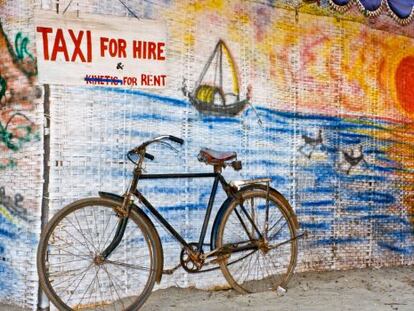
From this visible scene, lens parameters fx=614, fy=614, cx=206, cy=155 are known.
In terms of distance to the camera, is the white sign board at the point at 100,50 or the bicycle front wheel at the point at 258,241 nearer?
the white sign board at the point at 100,50

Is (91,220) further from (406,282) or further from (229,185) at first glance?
(406,282)

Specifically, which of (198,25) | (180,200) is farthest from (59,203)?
(198,25)

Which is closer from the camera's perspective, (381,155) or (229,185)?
(229,185)

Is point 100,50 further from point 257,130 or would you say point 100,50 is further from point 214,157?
point 257,130

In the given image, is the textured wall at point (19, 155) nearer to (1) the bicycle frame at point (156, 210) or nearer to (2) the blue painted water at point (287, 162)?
(2) the blue painted water at point (287, 162)

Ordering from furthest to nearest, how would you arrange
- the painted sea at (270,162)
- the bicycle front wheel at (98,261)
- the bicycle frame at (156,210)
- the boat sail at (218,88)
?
the boat sail at (218,88), the painted sea at (270,162), the bicycle front wheel at (98,261), the bicycle frame at (156,210)

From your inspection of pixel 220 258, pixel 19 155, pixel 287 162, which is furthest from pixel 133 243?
pixel 287 162

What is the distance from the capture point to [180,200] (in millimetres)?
4973

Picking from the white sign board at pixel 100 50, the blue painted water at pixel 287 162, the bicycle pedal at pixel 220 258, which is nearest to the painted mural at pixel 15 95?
the white sign board at pixel 100 50

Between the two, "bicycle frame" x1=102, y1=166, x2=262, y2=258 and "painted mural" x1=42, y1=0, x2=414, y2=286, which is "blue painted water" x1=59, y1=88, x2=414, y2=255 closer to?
"painted mural" x1=42, y1=0, x2=414, y2=286

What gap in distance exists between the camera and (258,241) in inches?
193

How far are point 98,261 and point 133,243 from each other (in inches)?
22.2

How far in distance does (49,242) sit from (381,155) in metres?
3.42

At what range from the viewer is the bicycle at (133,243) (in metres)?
4.21
